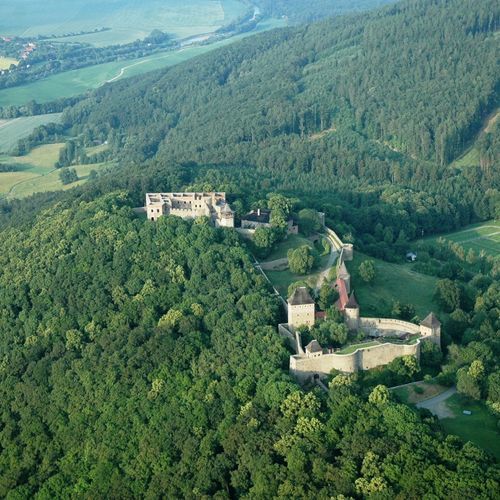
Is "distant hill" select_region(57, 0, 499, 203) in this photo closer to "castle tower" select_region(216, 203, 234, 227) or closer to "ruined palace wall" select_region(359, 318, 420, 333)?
"castle tower" select_region(216, 203, 234, 227)

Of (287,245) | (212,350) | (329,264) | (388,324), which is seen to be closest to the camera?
(212,350)

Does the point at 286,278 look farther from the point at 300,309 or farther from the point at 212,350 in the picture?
the point at 212,350

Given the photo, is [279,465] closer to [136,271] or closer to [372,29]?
[136,271]

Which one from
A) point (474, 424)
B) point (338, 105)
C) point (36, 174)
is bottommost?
point (338, 105)

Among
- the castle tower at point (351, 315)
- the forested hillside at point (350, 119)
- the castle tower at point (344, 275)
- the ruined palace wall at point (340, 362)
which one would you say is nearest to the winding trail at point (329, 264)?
the castle tower at point (344, 275)

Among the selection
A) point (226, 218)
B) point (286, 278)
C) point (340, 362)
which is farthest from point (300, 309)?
point (226, 218)

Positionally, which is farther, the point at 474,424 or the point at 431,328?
the point at 431,328
